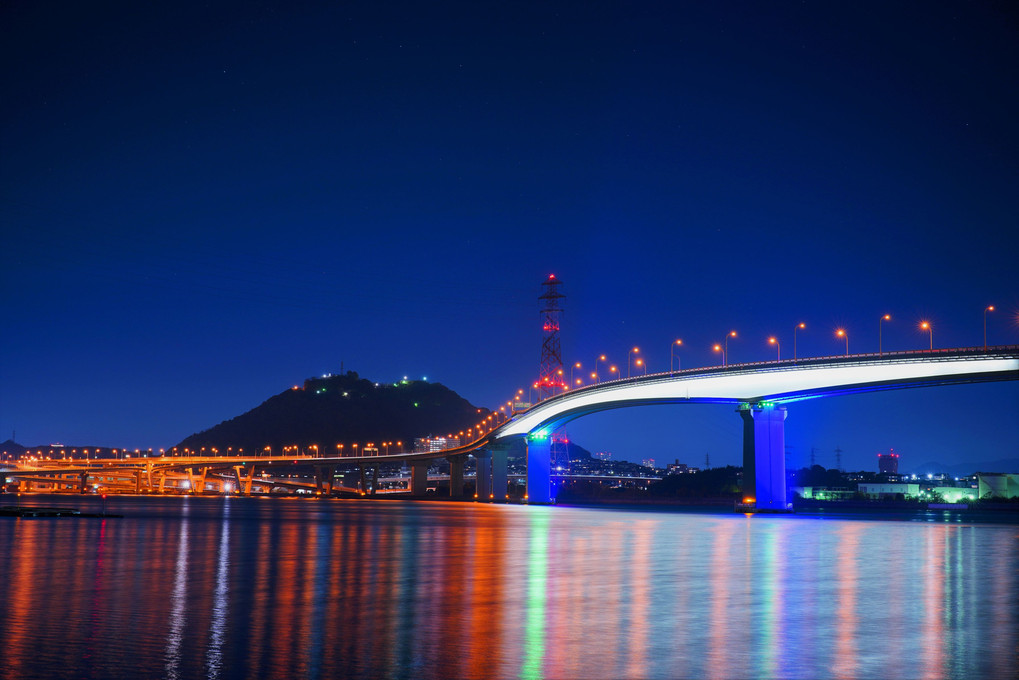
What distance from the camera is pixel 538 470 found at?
143 m

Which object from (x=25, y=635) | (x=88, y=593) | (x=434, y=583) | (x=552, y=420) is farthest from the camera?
(x=552, y=420)

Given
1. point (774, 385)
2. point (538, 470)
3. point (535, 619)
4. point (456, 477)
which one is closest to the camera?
point (535, 619)

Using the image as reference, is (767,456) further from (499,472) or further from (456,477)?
(456,477)

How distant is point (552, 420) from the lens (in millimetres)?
139250

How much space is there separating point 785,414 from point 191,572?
82.8 metres

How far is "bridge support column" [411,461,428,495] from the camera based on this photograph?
187 metres

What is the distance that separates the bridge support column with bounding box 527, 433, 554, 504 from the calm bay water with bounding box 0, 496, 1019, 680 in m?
107

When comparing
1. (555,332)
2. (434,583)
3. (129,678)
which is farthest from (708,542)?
(555,332)

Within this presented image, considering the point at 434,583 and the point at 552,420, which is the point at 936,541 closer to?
the point at 434,583

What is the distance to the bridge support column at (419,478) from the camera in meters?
187

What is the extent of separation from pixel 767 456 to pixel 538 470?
4974 centimetres

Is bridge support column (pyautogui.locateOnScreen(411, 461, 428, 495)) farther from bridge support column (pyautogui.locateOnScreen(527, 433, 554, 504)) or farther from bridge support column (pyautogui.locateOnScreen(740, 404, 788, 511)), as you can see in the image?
bridge support column (pyautogui.locateOnScreen(740, 404, 788, 511))

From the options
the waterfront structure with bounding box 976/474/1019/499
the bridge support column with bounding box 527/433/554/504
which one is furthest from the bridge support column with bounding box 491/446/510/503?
the waterfront structure with bounding box 976/474/1019/499

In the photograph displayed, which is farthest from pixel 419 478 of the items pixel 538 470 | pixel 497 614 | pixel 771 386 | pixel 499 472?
pixel 497 614
